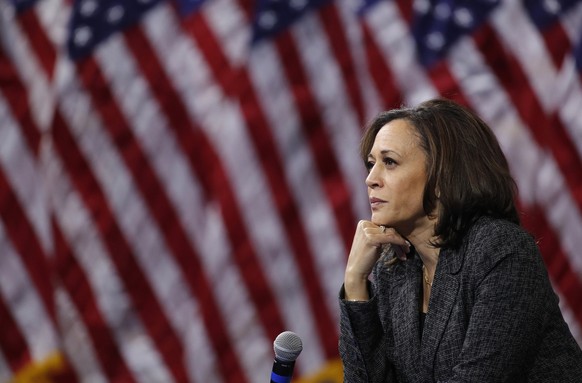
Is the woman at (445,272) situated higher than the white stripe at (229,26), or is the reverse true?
the white stripe at (229,26)

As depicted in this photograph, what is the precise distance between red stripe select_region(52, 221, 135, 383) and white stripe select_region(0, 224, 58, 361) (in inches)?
5.6

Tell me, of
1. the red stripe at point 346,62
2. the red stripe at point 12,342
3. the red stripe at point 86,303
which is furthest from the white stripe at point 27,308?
the red stripe at point 346,62

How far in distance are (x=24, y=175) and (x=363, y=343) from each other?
185 cm

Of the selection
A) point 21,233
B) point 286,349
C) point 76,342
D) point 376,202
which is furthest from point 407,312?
point 21,233

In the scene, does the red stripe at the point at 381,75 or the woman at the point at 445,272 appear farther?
the red stripe at the point at 381,75

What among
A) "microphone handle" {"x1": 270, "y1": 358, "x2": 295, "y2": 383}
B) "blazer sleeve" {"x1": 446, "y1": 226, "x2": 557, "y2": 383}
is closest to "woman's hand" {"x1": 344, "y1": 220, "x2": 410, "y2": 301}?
"blazer sleeve" {"x1": 446, "y1": 226, "x2": 557, "y2": 383}

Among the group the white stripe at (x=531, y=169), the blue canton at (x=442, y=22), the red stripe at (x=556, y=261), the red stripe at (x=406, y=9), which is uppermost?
the red stripe at (x=406, y=9)

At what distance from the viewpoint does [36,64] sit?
131 inches

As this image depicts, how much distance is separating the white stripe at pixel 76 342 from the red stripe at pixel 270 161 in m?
0.84

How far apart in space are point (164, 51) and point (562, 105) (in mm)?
1427

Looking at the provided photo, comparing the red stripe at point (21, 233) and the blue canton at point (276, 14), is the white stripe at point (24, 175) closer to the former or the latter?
the red stripe at point (21, 233)

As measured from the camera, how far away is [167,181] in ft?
10.7

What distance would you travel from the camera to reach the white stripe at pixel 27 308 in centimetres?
333

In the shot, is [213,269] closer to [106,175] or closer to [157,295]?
Answer: [157,295]
